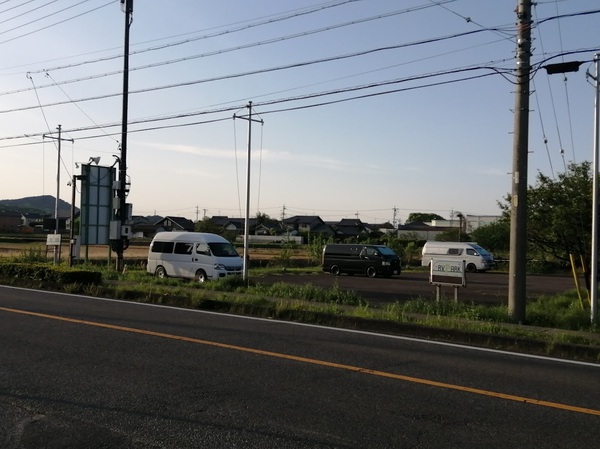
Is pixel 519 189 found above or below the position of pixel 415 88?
below

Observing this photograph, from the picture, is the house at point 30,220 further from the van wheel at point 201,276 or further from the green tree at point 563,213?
the green tree at point 563,213

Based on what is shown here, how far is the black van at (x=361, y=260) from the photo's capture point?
33.8m

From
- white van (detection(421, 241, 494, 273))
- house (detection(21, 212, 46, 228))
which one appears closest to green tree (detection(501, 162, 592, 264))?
white van (detection(421, 241, 494, 273))

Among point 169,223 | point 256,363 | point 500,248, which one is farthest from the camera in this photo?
point 169,223

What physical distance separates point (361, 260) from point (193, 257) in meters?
13.2

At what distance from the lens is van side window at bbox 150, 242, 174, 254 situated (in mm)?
24812

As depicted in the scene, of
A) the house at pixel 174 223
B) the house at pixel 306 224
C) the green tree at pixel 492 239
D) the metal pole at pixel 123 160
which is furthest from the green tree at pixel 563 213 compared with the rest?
the house at pixel 306 224

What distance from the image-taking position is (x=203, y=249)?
77.5 ft

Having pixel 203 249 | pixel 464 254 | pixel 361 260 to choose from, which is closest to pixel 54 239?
pixel 203 249

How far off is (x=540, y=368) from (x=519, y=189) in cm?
475

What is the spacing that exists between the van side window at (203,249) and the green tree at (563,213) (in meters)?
11.8

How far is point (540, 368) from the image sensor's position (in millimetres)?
8195

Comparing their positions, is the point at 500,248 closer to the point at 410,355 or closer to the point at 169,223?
the point at 410,355

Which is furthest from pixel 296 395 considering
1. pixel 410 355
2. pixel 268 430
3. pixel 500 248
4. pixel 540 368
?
pixel 500 248
